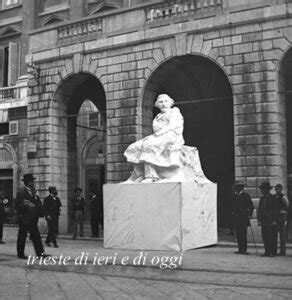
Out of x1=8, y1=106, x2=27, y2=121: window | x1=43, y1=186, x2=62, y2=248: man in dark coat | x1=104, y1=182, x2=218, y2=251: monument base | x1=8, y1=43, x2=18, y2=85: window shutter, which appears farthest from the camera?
x1=8, y1=43, x2=18, y2=85: window shutter

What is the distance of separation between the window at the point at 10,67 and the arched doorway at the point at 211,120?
30.6ft

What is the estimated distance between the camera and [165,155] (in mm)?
12367

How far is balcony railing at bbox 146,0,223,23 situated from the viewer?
57.0 ft

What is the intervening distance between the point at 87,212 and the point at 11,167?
4293mm

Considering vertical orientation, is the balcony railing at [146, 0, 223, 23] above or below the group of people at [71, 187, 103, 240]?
above

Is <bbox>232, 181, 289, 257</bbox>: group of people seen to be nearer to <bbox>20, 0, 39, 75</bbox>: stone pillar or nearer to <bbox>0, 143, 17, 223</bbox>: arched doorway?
<bbox>0, 143, 17, 223</bbox>: arched doorway

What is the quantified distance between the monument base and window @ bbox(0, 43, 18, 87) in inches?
636

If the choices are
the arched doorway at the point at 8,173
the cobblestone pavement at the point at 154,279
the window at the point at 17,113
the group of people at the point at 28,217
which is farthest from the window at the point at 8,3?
the cobblestone pavement at the point at 154,279

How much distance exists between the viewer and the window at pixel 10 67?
27.3 metres

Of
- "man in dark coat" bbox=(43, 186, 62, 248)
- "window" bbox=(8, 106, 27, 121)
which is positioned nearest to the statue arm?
"man in dark coat" bbox=(43, 186, 62, 248)

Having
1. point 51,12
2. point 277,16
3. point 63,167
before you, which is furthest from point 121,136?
point 51,12

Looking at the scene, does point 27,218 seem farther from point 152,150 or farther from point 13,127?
point 13,127

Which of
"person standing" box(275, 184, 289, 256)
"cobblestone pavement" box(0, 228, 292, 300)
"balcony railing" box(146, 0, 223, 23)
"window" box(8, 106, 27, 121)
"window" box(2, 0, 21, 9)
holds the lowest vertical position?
"cobblestone pavement" box(0, 228, 292, 300)

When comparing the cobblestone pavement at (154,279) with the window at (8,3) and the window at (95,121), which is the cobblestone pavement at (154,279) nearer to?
the window at (95,121)
